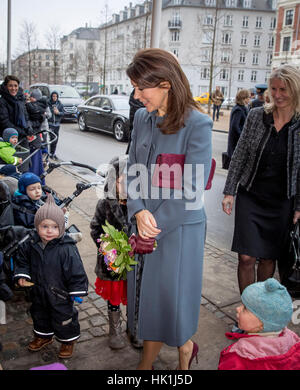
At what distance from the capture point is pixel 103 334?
10.4ft

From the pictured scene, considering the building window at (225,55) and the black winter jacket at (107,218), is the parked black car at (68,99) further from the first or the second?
the building window at (225,55)

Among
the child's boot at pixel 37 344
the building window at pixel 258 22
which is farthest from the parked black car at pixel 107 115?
the building window at pixel 258 22

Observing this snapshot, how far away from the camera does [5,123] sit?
7.08 m

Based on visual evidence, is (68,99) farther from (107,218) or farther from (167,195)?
(167,195)

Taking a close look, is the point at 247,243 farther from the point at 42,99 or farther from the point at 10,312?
the point at 42,99

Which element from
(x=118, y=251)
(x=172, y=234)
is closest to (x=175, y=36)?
(x=118, y=251)

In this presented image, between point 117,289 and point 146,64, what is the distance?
1696 millimetres

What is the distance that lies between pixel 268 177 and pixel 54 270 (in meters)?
1.80

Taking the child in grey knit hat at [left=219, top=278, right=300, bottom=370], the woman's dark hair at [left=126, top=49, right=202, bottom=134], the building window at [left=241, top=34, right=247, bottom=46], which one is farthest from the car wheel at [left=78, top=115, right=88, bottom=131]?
the building window at [left=241, top=34, right=247, bottom=46]

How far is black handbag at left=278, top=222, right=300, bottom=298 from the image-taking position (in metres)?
3.26

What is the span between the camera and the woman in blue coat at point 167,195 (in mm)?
2094

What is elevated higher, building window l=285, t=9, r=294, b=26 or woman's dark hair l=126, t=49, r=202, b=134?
building window l=285, t=9, r=294, b=26

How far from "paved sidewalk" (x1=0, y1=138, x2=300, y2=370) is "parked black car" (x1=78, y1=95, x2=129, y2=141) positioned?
1036 centimetres

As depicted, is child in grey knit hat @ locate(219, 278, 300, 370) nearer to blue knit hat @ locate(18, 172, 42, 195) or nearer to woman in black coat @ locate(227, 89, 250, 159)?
blue knit hat @ locate(18, 172, 42, 195)
